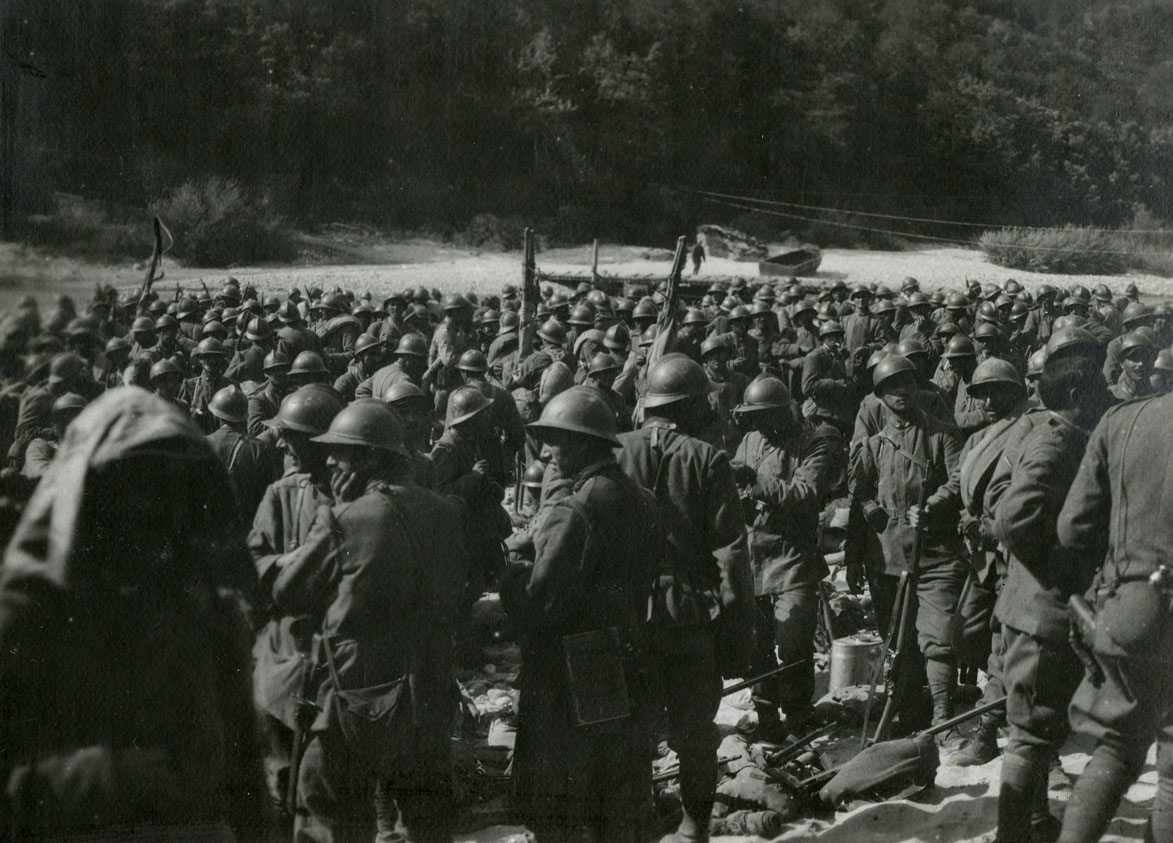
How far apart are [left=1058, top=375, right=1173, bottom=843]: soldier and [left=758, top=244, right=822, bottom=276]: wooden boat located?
1098 inches

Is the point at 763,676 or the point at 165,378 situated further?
the point at 165,378

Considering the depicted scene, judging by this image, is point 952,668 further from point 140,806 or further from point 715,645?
point 140,806

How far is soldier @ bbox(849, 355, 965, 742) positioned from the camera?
21.3 ft

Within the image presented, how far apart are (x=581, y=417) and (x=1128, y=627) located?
7.10ft

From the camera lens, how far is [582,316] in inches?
565

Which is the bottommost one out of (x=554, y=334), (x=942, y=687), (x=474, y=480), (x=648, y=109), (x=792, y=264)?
(x=942, y=687)

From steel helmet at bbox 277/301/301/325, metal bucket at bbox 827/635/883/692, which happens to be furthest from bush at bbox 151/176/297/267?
metal bucket at bbox 827/635/883/692

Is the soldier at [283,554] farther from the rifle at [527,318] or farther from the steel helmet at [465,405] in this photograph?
the rifle at [527,318]

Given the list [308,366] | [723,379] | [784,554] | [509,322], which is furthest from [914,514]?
[509,322]

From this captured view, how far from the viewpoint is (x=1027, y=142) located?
42.0 meters

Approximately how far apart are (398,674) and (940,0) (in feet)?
149

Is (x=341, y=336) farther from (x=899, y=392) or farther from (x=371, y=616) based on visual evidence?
(x=371, y=616)

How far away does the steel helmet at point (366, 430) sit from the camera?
4316 millimetres

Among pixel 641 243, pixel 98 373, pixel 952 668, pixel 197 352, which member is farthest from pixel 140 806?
pixel 641 243
